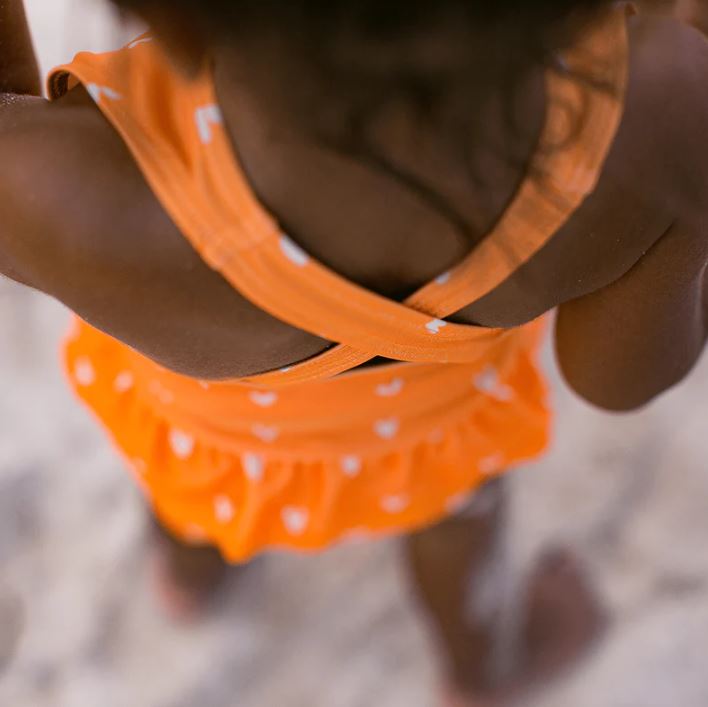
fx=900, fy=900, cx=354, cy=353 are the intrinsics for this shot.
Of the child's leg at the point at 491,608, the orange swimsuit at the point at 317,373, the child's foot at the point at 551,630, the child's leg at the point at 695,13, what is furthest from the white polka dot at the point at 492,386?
the child's foot at the point at 551,630

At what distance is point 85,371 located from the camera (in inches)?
25.8

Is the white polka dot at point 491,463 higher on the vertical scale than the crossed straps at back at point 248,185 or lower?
lower

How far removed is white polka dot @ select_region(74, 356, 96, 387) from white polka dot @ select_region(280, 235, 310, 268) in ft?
1.04

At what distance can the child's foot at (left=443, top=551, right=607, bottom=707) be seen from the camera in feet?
2.95

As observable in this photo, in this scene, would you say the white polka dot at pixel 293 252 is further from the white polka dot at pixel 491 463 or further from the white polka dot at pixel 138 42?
the white polka dot at pixel 491 463

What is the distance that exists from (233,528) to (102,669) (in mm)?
346

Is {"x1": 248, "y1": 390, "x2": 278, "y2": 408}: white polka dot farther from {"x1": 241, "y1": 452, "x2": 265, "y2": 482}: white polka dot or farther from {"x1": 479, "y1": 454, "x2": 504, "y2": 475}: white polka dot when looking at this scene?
{"x1": 479, "y1": 454, "x2": 504, "y2": 475}: white polka dot

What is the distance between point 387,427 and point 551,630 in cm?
44

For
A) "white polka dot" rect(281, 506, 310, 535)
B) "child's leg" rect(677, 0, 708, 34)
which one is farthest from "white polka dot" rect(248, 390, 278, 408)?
"child's leg" rect(677, 0, 708, 34)

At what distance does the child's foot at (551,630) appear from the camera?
0.90 meters

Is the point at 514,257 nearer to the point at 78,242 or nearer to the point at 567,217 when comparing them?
the point at 567,217

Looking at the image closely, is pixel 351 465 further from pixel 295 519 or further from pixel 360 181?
pixel 360 181

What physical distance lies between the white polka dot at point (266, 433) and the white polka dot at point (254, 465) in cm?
2

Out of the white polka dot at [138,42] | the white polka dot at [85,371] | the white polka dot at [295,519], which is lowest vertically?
the white polka dot at [295,519]
